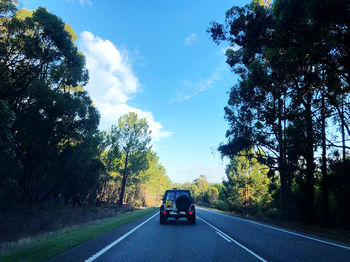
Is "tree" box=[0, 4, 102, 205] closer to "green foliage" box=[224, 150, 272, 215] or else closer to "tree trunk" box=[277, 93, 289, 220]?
"tree trunk" box=[277, 93, 289, 220]

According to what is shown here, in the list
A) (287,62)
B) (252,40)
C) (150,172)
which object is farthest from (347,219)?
(150,172)

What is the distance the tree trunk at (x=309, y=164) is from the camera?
14.4 metres

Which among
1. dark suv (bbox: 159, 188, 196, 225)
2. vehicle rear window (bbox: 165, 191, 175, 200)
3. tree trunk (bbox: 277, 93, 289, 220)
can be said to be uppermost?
tree trunk (bbox: 277, 93, 289, 220)

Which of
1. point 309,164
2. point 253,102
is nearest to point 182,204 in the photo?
point 309,164

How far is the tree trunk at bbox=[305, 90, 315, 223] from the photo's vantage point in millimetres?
14395

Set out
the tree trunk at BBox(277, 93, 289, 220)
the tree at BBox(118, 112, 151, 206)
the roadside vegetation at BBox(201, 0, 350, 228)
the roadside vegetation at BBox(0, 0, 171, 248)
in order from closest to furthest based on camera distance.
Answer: the roadside vegetation at BBox(201, 0, 350, 228)
the roadside vegetation at BBox(0, 0, 171, 248)
the tree trunk at BBox(277, 93, 289, 220)
the tree at BBox(118, 112, 151, 206)

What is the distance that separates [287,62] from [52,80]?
2050 centimetres

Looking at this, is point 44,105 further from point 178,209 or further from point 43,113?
point 178,209

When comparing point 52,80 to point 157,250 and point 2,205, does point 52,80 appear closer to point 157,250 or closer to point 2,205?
point 2,205

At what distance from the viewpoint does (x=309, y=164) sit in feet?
50.4

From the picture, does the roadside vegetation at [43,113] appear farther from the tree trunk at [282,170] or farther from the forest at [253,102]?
the tree trunk at [282,170]

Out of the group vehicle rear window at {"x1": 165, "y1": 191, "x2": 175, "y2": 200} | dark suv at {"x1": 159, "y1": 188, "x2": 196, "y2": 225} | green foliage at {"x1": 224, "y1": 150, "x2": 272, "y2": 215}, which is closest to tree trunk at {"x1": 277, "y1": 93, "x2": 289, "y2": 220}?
dark suv at {"x1": 159, "y1": 188, "x2": 196, "y2": 225}

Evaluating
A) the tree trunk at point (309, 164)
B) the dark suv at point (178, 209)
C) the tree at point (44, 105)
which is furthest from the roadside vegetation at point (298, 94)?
the tree at point (44, 105)

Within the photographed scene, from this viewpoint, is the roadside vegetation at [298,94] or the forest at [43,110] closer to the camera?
the roadside vegetation at [298,94]
